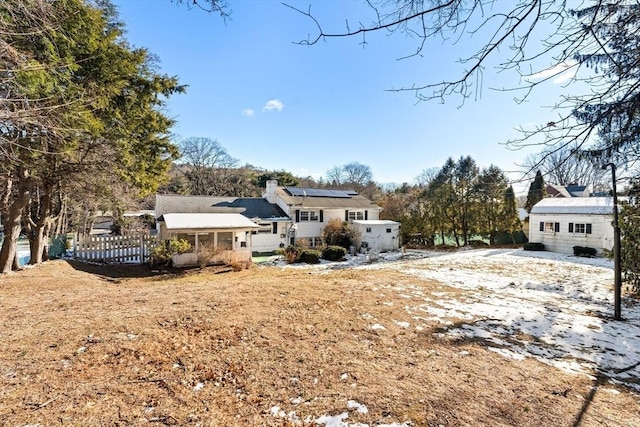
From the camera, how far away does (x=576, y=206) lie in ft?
58.6

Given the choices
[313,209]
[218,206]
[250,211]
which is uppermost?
[218,206]

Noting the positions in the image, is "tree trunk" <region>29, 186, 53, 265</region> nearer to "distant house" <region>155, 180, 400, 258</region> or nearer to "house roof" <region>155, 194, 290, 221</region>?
"distant house" <region>155, 180, 400, 258</region>

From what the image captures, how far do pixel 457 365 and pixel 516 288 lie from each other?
6759 mm

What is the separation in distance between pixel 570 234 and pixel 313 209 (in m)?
17.0

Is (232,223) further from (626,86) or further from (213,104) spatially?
(626,86)

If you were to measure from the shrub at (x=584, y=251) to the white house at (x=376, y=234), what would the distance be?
1071cm

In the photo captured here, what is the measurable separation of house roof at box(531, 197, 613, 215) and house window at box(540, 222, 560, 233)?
0.77 m

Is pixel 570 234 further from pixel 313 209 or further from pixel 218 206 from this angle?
pixel 218 206

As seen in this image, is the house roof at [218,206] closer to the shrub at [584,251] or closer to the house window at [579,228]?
the shrub at [584,251]

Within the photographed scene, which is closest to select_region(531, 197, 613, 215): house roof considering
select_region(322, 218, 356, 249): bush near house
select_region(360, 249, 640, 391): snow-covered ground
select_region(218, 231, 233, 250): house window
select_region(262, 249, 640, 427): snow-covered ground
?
select_region(262, 249, 640, 427): snow-covered ground

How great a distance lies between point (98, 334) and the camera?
12.8ft

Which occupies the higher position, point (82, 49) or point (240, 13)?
point (82, 49)

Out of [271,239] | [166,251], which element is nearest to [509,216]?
[271,239]

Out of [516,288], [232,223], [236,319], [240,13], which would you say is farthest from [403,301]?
[232,223]
